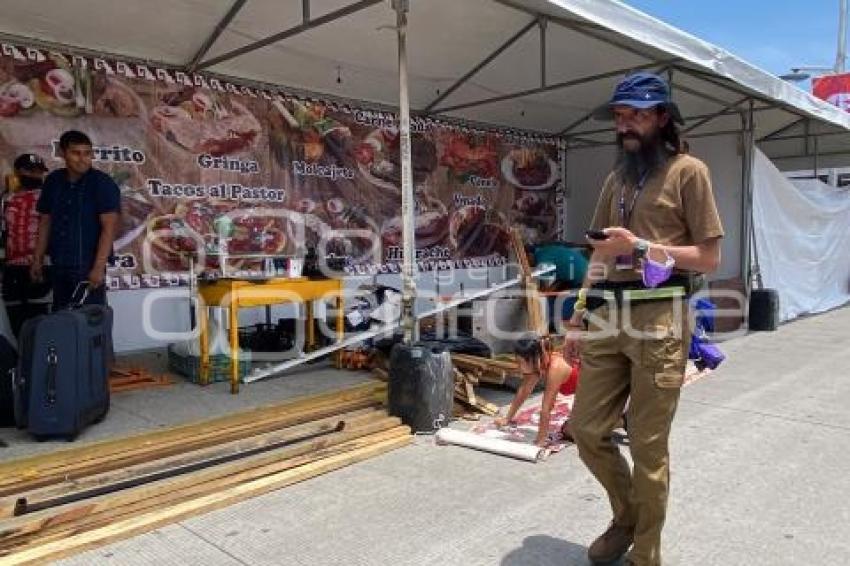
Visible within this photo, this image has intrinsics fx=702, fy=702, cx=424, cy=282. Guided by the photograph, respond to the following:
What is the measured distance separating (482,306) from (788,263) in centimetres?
588

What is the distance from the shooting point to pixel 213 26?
636cm

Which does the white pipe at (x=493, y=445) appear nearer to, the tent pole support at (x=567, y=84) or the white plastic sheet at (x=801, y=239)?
the tent pole support at (x=567, y=84)

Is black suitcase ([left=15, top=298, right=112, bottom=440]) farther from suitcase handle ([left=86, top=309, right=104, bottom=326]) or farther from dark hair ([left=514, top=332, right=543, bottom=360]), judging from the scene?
dark hair ([left=514, top=332, right=543, bottom=360])

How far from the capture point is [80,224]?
4.92m

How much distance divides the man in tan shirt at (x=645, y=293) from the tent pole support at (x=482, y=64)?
4.79m

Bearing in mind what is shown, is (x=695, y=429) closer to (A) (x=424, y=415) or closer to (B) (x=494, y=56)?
(A) (x=424, y=415)

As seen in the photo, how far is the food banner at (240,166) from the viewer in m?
6.55

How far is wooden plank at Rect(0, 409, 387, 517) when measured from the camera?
11.0ft

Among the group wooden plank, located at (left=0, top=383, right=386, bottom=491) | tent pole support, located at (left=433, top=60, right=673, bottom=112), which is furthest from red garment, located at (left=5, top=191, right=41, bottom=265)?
tent pole support, located at (left=433, top=60, right=673, bottom=112)

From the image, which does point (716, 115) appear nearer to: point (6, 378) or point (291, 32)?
point (291, 32)

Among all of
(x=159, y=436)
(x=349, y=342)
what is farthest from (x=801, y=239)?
(x=159, y=436)

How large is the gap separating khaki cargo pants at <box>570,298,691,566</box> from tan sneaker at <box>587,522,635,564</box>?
0.18 feet

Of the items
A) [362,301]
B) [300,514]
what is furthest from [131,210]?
[300,514]

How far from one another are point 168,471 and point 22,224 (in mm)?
3049
